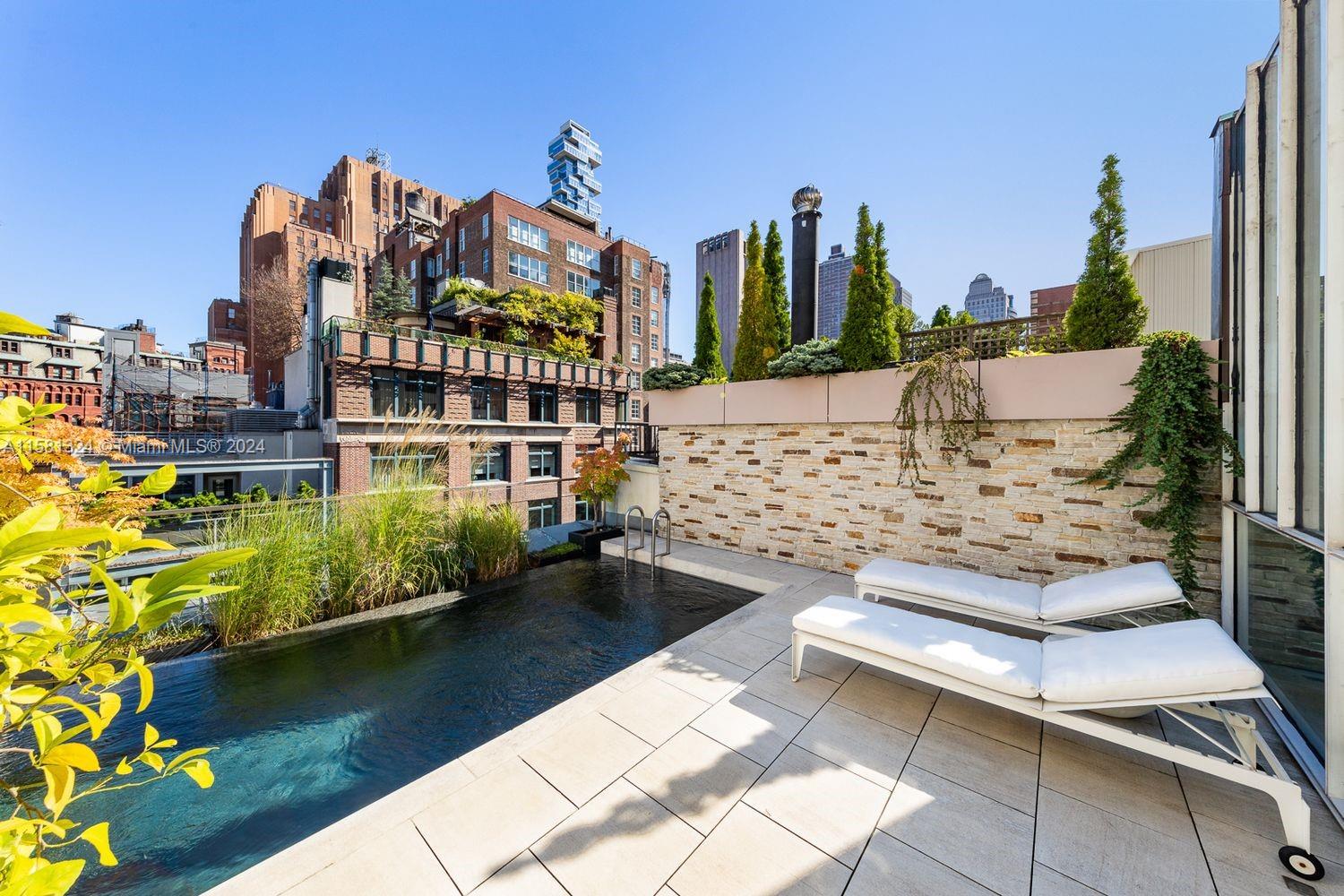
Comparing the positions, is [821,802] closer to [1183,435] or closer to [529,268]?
[1183,435]

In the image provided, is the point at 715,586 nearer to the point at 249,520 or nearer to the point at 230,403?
the point at 249,520

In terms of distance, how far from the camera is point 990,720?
2.92 meters

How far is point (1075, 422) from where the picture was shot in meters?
4.39

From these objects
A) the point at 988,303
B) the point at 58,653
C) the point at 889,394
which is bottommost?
the point at 58,653

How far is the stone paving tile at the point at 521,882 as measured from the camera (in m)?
1.86

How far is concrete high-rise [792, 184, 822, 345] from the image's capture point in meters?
6.85

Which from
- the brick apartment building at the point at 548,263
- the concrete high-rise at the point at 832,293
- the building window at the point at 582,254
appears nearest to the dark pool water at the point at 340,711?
the concrete high-rise at the point at 832,293

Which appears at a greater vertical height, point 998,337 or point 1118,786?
point 998,337

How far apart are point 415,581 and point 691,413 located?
387 cm

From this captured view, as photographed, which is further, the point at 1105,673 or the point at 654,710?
the point at 654,710

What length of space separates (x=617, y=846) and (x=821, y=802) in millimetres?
944

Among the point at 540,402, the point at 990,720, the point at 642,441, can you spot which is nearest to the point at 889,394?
the point at 990,720

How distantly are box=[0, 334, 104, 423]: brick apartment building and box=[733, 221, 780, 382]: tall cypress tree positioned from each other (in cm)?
1964

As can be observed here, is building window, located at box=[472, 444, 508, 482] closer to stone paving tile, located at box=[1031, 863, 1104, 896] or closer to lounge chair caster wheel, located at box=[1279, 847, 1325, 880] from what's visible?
stone paving tile, located at box=[1031, 863, 1104, 896]
